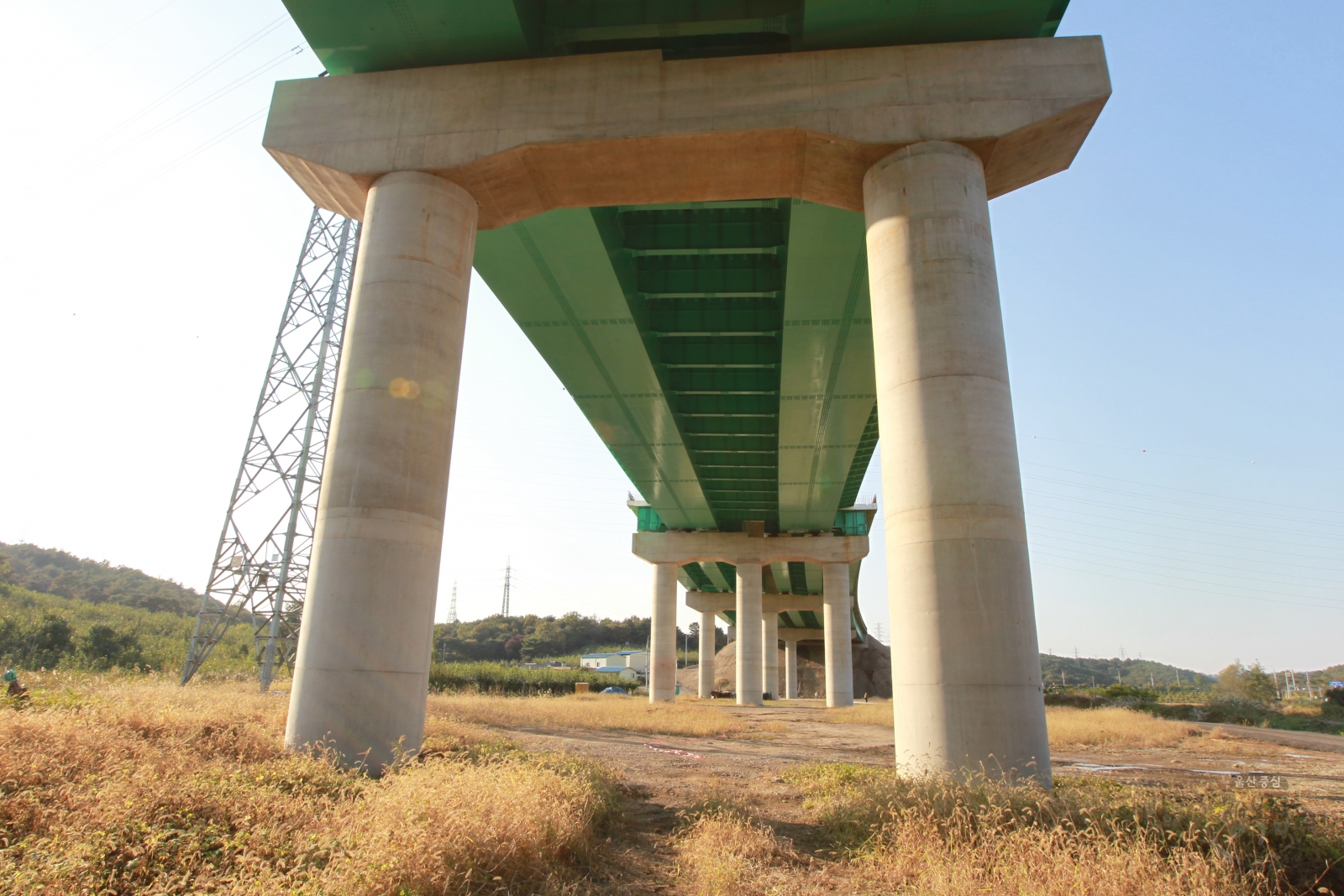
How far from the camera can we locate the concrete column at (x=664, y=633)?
161ft

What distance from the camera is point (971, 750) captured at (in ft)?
31.8

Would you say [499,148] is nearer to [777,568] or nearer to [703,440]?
[703,440]

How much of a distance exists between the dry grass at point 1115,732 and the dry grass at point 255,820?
16.8 m

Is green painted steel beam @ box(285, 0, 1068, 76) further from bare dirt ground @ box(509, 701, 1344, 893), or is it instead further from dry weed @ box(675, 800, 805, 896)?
bare dirt ground @ box(509, 701, 1344, 893)

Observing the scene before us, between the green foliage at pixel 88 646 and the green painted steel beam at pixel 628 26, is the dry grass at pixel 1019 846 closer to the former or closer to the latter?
the green painted steel beam at pixel 628 26

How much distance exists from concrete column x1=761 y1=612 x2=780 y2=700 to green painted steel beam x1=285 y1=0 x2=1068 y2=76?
52.3m

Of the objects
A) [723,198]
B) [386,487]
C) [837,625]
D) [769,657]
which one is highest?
[723,198]

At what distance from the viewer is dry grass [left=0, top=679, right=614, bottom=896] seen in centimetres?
499

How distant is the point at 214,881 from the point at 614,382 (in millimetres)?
22515

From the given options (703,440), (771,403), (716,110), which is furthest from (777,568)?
(716,110)

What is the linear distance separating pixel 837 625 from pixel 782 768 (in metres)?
39.4

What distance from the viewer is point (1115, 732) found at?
24828 mm

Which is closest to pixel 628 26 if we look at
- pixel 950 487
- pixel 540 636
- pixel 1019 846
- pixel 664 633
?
pixel 950 487

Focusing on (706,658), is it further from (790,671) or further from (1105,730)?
(1105,730)
